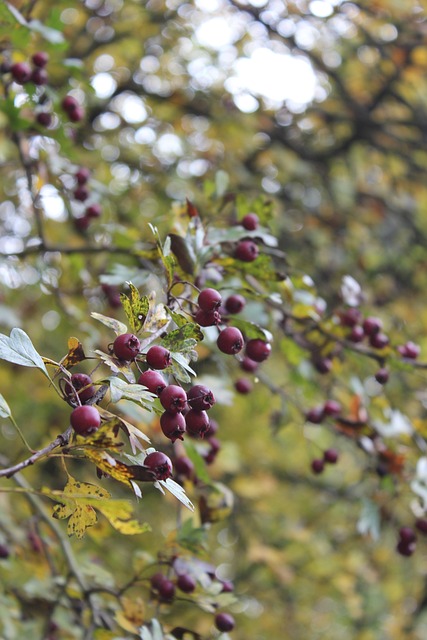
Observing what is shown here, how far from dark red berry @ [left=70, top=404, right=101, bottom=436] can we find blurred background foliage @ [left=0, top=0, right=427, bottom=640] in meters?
1.86

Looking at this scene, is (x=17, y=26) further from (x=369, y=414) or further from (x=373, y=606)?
(x=373, y=606)

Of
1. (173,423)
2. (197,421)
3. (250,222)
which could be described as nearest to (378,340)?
(250,222)

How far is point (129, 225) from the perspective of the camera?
3.27 m

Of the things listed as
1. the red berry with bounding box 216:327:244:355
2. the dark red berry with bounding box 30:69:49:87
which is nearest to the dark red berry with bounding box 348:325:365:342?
the red berry with bounding box 216:327:244:355

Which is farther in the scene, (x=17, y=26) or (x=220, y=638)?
(x=17, y=26)

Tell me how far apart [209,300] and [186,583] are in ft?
2.11

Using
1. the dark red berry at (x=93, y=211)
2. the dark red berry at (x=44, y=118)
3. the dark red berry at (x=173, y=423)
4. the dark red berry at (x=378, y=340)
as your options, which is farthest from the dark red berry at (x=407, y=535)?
the dark red berry at (x=44, y=118)

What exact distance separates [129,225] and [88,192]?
113cm

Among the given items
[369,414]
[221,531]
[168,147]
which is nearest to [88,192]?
[369,414]

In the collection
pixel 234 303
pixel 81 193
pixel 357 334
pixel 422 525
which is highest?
pixel 234 303

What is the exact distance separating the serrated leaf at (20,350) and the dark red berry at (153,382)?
0.43 feet

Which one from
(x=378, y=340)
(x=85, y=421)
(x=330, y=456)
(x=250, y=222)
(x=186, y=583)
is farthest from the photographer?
(x=330, y=456)

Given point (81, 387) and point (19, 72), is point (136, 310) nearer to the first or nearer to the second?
point (81, 387)

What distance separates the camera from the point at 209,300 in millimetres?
1175
